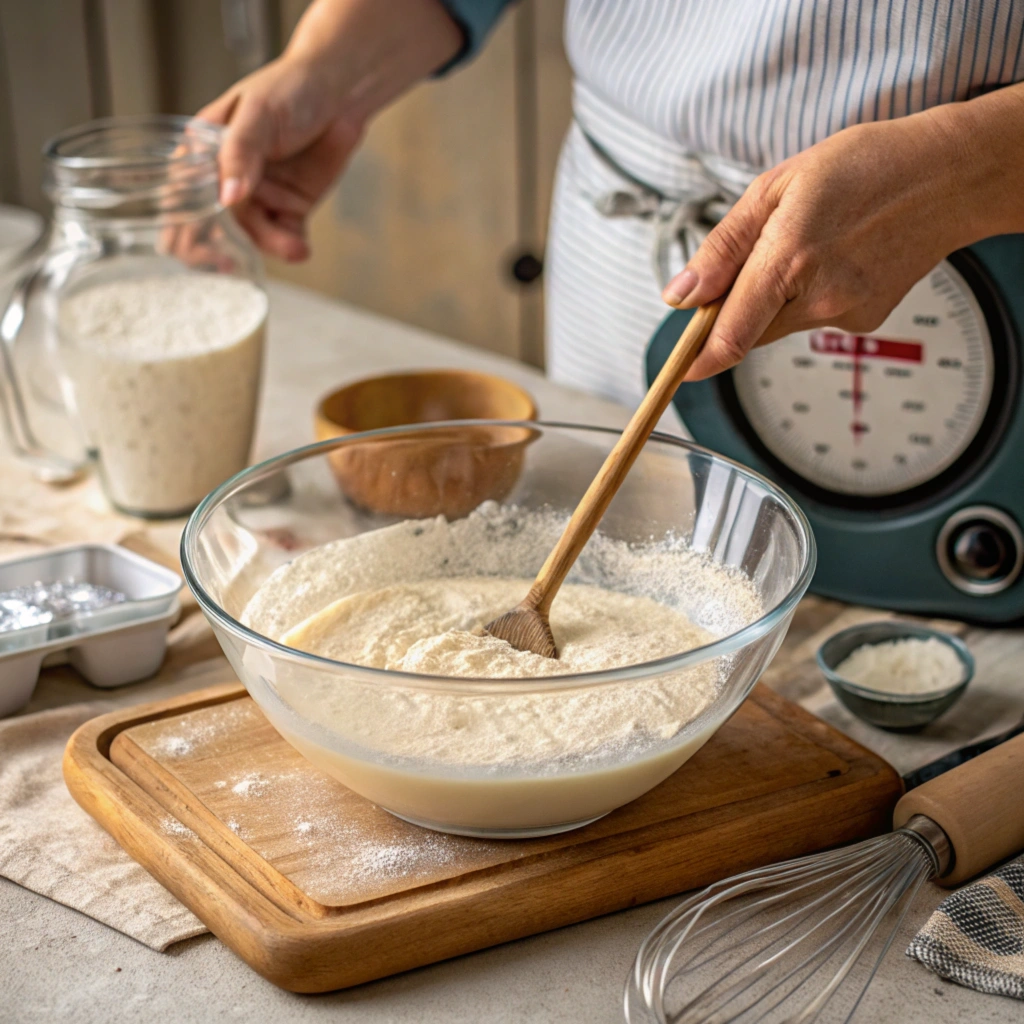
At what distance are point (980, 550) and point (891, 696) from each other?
0.17 meters

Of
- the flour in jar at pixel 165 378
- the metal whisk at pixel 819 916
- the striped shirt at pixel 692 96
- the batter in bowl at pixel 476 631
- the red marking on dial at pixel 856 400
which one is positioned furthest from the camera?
the flour in jar at pixel 165 378

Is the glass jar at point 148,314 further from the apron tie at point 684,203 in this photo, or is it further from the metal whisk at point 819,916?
the metal whisk at point 819,916

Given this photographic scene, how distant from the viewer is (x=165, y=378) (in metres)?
1.02

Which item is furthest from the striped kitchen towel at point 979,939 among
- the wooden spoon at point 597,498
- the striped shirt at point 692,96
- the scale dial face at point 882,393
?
the striped shirt at point 692,96

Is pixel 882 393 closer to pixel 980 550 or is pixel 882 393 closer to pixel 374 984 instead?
pixel 980 550

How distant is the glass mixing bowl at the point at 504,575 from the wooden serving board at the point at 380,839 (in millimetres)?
26

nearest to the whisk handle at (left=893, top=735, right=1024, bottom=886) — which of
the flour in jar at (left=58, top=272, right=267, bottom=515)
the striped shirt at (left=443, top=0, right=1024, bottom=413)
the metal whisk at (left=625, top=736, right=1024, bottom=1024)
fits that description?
the metal whisk at (left=625, top=736, right=1024, bottom=1024)

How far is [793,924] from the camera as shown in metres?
0.63

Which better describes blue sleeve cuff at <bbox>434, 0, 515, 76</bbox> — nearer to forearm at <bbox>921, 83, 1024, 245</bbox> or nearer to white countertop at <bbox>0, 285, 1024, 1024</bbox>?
forearm at <bbox>921, 83, 1024, 245</bbox>

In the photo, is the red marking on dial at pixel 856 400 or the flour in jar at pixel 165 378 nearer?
the red marking on dial at pixel 856 400

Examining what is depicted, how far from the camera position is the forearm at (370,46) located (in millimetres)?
1129

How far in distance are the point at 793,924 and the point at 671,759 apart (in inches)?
4.0

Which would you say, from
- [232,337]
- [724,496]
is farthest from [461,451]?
[232,337]

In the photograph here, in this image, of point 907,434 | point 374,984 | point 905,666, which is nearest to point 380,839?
point 374,984
